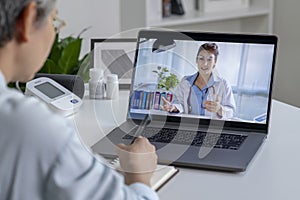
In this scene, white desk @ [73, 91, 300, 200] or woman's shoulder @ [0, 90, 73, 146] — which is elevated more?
woman's shoulder @ [0, 90, 73, 146]

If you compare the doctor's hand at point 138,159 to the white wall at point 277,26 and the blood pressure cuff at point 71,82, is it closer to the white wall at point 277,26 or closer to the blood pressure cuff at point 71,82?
the blood pressure cuff at point 71,82

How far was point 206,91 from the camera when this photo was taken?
177 centimetres

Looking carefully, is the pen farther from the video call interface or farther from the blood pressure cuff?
the blood pressure cuff

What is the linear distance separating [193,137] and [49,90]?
0.49m

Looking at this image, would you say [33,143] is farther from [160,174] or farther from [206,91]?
[206,91]

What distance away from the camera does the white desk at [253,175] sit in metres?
1.43

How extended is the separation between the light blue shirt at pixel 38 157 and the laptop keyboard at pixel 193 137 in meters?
0.72

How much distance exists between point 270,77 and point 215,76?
0.50 ft

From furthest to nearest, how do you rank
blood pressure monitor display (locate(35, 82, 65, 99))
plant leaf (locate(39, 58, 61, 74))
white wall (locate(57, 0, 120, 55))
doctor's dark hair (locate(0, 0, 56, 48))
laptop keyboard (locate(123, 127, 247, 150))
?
white wall (locate(57, 0, 120, 55)) < plant leaf (locate(39, 58, 61, 74)) < blood pressure monitor display (locate(35, 82, 65, 99)) < laptop keyboard (locate(123, 127, 247, 150)) < doctor's dark hair (locate(0, 0, 56, 48))

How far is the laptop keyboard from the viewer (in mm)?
1697

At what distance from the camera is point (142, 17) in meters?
3.31

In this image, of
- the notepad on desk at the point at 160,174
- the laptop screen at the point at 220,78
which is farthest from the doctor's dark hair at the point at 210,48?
the notepad on desk at the point at 160,174

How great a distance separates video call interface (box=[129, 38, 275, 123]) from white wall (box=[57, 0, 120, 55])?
5.07 ft

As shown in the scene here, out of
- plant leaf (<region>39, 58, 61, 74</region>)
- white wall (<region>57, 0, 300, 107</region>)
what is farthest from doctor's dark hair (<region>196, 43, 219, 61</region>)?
white wall (<region>57, 0, 300, 107</region>)
